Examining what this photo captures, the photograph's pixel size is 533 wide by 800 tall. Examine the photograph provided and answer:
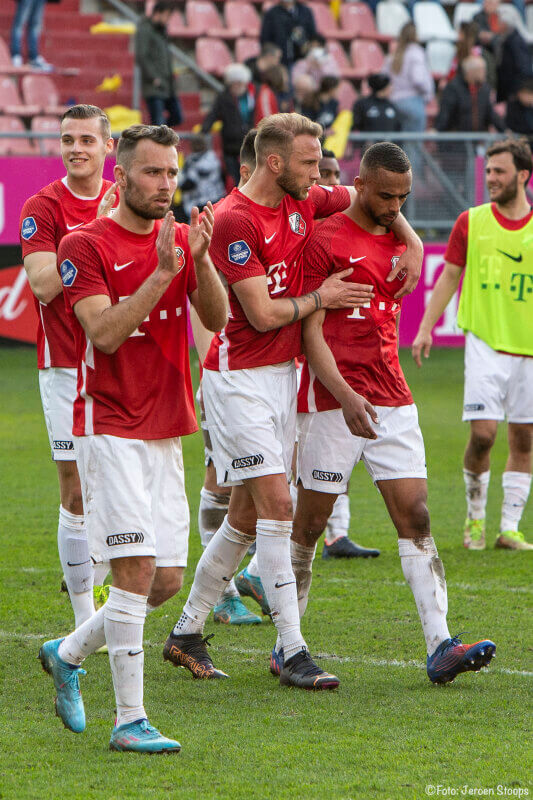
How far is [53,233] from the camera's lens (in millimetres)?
5551

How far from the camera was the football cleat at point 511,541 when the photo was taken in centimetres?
784

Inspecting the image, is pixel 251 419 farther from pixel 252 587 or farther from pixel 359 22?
pixel 359 22

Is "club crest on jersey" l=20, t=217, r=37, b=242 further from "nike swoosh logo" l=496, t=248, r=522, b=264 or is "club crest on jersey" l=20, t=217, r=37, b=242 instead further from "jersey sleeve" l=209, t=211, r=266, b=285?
"nike swoosh logo" l=496, t=248, r=522, b=264

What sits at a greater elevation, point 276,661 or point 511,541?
point 276,661

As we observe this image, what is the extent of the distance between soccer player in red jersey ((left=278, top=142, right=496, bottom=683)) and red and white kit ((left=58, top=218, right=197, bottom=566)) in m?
0.84

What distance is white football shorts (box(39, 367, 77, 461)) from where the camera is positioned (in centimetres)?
556

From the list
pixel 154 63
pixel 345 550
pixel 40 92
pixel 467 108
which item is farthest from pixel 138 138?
pixel 40 92

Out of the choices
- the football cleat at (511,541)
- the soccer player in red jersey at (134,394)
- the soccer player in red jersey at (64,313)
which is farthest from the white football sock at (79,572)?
the football cleat at (511,541)

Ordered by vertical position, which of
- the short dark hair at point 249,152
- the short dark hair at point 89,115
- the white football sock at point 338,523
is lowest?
the white football sock at point 338,523

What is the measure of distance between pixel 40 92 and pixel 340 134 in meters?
5.71

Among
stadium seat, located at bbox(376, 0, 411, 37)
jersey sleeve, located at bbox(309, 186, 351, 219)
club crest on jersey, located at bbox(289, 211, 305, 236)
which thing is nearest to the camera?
club crest on jersey, located at bbox(289, 211, 305, 236)

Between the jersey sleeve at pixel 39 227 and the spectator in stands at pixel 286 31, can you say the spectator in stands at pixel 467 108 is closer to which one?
the spectator in stands at pixel 286 31

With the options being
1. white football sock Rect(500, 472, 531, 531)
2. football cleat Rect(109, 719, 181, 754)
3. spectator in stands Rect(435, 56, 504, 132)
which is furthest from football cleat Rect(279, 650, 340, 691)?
spectator in stands Rect(435, 56, 504, 132)

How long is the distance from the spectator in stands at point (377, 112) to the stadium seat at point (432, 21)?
603cm
